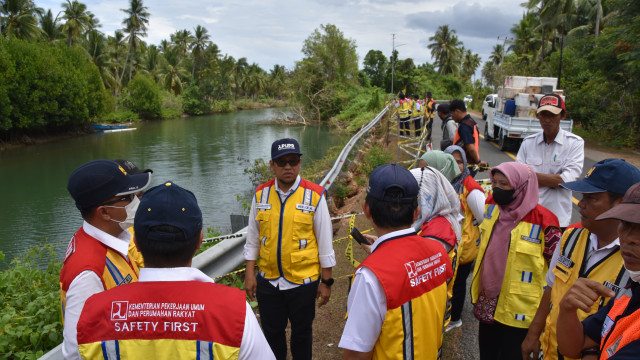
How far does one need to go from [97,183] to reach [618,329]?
2375 millimetres

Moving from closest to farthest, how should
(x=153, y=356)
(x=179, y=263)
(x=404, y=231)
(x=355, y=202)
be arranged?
(x=153, y=356) < (x=179, y=263) < (x=404, y=231) < (x=355, y=202)

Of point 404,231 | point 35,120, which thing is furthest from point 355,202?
point 35,120

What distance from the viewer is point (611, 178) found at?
81.7 inches

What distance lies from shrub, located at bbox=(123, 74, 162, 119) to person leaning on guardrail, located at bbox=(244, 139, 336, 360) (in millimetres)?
47870

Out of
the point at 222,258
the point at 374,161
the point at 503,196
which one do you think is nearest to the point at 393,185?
the point at 503,196

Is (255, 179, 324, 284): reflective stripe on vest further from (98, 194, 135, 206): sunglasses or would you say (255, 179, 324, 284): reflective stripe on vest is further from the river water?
the river water

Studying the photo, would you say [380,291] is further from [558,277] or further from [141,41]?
[141,41]

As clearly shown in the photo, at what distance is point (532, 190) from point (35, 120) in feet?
105

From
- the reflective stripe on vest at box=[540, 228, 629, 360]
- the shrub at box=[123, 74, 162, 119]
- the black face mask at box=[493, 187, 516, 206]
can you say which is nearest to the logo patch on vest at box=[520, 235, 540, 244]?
the black face mask at box=[493, 187, 516, 206]

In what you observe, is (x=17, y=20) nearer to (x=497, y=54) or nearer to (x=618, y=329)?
(x=618, y=329)

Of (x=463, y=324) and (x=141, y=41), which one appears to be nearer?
(x=463, y=324)

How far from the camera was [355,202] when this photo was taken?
8.63m

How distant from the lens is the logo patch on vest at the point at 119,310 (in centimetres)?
135

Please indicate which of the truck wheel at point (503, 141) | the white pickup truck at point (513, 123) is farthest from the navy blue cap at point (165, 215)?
the truck wheel at point (503, 141)
